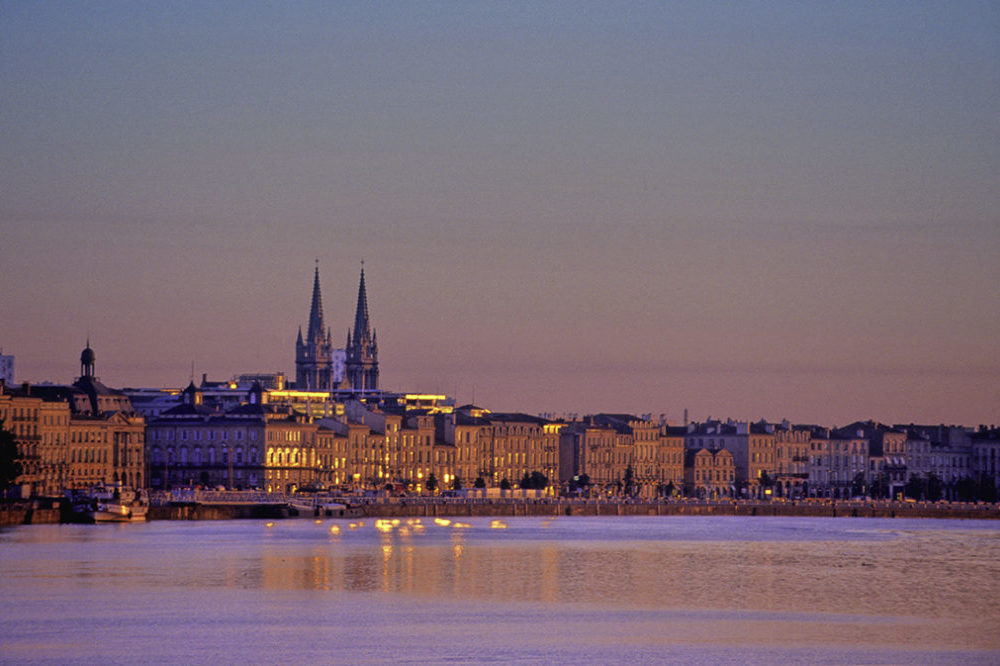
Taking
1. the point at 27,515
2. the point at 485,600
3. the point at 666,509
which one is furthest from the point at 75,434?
the point at 485,600

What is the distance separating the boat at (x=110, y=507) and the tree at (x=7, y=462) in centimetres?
567

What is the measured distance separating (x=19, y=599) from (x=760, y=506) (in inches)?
4702

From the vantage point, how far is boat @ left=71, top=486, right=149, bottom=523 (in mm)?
132250

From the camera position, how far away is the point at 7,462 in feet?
402

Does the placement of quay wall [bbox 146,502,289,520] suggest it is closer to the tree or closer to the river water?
the tree

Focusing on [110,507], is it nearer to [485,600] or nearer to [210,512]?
[210,512]

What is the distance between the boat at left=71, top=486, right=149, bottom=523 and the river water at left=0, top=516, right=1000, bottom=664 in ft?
51.7

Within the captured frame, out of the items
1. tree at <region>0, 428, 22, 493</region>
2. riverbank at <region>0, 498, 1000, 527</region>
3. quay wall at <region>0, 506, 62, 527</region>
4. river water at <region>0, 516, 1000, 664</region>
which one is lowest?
river water at <region>0, 516, 1000, 664</region>

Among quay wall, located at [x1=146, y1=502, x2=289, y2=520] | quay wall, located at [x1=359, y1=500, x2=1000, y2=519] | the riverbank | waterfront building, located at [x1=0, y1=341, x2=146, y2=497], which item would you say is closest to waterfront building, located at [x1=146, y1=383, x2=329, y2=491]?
waterfront building, located at [x1=0, y1=341, x2=146, y2=497]

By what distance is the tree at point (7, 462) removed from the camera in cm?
12200

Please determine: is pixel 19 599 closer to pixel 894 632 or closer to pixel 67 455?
pixel 894 632

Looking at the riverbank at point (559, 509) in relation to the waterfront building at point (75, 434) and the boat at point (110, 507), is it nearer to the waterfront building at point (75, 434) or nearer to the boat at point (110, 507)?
the boat at point (110, 507)

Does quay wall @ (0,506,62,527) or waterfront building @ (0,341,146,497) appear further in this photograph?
waterfront building @ (0,341,146,497)

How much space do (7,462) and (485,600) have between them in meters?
58.6
